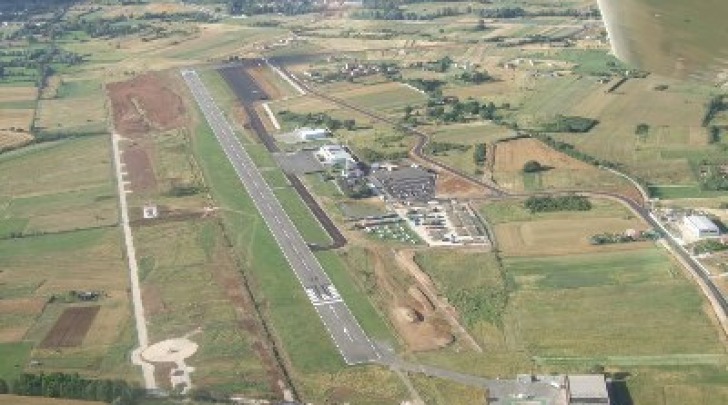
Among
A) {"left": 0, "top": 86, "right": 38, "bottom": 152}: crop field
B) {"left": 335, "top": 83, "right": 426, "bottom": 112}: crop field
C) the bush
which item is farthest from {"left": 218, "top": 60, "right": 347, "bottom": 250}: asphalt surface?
the bush

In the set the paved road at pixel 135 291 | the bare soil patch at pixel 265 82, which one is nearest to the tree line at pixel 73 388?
the paved road at pixel 135 291

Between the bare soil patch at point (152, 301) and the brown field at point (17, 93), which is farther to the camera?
the brown field at point (17, 93)

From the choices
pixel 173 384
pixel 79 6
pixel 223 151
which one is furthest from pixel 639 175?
pixel 79 6

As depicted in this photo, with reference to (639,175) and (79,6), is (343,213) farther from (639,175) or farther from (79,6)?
(79,6)

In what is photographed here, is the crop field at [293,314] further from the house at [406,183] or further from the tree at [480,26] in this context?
the tree at [480,26]

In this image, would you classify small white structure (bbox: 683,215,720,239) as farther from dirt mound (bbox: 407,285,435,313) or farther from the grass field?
dirt mound (bbox: 407,285,435,313)

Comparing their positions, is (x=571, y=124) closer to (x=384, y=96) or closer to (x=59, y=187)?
(x=384, y=96)
